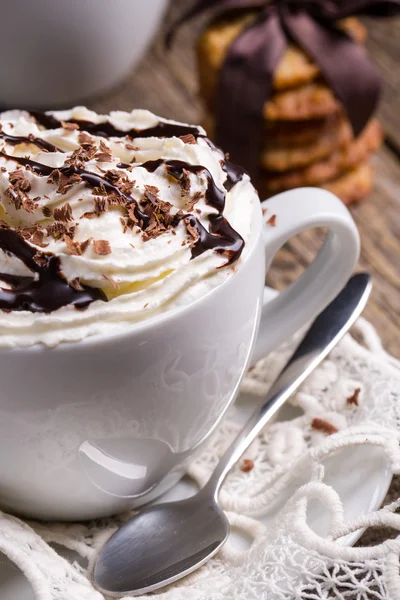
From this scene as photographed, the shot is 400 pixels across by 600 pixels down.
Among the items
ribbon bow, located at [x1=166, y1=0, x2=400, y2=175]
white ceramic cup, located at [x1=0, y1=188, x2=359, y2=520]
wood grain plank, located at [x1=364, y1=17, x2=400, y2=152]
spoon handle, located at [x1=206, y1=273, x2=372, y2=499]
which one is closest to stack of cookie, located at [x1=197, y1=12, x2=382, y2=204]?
ribbon bow, located at [x1=166, y1=0, x2=400, y2=175]

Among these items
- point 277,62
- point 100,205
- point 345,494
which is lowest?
point 345,494

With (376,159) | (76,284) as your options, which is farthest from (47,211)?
(376,159)

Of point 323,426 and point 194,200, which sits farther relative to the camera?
point 323,426

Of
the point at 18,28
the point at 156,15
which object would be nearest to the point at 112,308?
the point at 18,28

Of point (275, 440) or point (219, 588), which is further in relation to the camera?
point (275, 440)

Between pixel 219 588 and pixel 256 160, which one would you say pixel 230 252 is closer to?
pixel 219 588

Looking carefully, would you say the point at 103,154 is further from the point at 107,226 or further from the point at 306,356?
the point at 306,356

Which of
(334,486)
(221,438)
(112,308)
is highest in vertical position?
(112,308)
